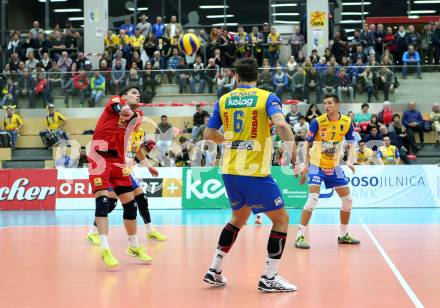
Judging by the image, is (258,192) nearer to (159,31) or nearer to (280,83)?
(280,83)

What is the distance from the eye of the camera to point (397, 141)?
20.8m

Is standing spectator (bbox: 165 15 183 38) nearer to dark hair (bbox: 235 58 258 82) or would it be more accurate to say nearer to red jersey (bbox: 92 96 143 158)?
red jersey (bbox: 92 96 143 158)

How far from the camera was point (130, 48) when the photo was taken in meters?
25.5

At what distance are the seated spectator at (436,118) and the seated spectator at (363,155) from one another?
339cm

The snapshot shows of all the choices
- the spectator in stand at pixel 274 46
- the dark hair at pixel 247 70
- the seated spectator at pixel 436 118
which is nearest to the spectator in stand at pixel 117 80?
the spectator in stand at pixel 274 46

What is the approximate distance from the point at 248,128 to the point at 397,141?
1439 cm

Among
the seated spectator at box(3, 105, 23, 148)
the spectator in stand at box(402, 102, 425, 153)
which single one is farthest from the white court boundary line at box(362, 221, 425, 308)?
the seated spectator at box(3, 105, 23, 148)

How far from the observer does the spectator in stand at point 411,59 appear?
74.1ft

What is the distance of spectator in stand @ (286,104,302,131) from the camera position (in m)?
21.3

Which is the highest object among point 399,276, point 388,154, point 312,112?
point 312,112

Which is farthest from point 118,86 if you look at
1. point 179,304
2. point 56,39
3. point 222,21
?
point 179,304

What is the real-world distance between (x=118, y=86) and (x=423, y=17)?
14.5 meters

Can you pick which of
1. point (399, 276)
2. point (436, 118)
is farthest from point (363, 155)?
point (399, 276)

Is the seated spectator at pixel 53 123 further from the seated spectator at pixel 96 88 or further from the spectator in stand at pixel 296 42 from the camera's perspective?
the spectator in stand at pixel 296 42
